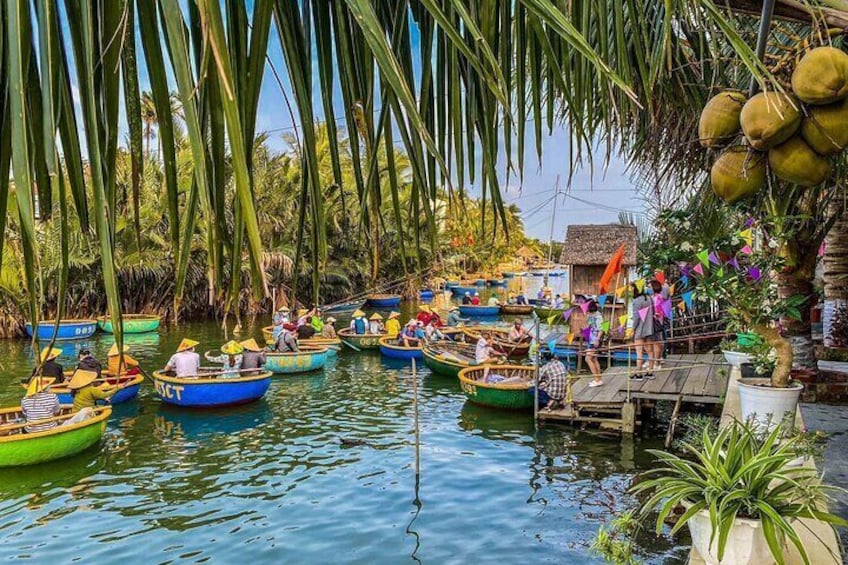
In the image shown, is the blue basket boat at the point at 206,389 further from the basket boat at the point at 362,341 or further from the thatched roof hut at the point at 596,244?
the thatched roof hut at the point at 596,244

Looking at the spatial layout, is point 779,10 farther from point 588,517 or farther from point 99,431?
point 99,431

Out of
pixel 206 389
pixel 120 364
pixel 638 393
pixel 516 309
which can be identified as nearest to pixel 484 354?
pixel 638 393

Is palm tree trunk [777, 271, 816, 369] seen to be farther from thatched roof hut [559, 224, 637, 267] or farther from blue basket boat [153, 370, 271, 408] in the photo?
thatched roof hut [559, 224, 637, 267]

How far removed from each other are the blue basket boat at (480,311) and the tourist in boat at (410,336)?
13.6m

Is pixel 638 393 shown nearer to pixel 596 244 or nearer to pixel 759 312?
pixel 759 312

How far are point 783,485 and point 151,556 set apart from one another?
669 centimetres

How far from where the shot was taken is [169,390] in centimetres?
1413

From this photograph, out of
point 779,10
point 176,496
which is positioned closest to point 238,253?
point 779,10

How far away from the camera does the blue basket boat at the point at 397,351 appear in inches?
805

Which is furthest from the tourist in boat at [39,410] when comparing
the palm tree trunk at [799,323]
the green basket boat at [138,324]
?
the green basket boat at [138,324]

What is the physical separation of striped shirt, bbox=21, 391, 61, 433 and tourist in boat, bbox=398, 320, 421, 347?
1190 centimetres

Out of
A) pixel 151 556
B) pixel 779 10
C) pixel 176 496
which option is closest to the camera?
pixel 779 10

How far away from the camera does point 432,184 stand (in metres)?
1.00

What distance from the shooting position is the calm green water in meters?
7.90
